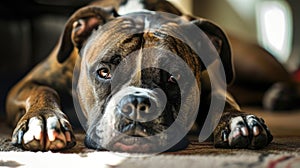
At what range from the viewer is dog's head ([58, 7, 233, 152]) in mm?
1736

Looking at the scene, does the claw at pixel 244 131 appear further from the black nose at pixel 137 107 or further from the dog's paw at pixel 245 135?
the black nose at pixel 137 107

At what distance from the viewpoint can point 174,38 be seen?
204 cm

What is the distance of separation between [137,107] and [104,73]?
1.05 feet

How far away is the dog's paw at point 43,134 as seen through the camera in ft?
5.89

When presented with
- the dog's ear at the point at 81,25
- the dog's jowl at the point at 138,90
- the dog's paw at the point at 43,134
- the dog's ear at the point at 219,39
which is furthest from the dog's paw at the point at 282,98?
the dog's paw at the point at 43,134

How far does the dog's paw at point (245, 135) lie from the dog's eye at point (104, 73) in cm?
42

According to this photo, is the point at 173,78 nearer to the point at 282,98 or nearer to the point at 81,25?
the point at 81,25

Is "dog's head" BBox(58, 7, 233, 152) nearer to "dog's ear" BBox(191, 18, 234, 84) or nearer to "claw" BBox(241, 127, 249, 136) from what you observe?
"dog's ear" BBox(191, 18, 234, 84)

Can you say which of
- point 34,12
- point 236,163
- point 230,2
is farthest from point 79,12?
point 230,2

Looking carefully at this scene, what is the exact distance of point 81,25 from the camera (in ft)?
7.51

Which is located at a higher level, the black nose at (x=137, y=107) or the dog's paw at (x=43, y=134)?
the black nose at (x=137, y=107)

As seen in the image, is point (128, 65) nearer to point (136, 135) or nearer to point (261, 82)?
point (136, 135)

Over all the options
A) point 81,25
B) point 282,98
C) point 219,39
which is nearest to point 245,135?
point 219,39

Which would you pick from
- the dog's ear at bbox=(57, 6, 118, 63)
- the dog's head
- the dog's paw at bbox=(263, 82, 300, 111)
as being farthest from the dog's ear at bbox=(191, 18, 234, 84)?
the dog's paw at bbox=(263, 82, 300, 111)
